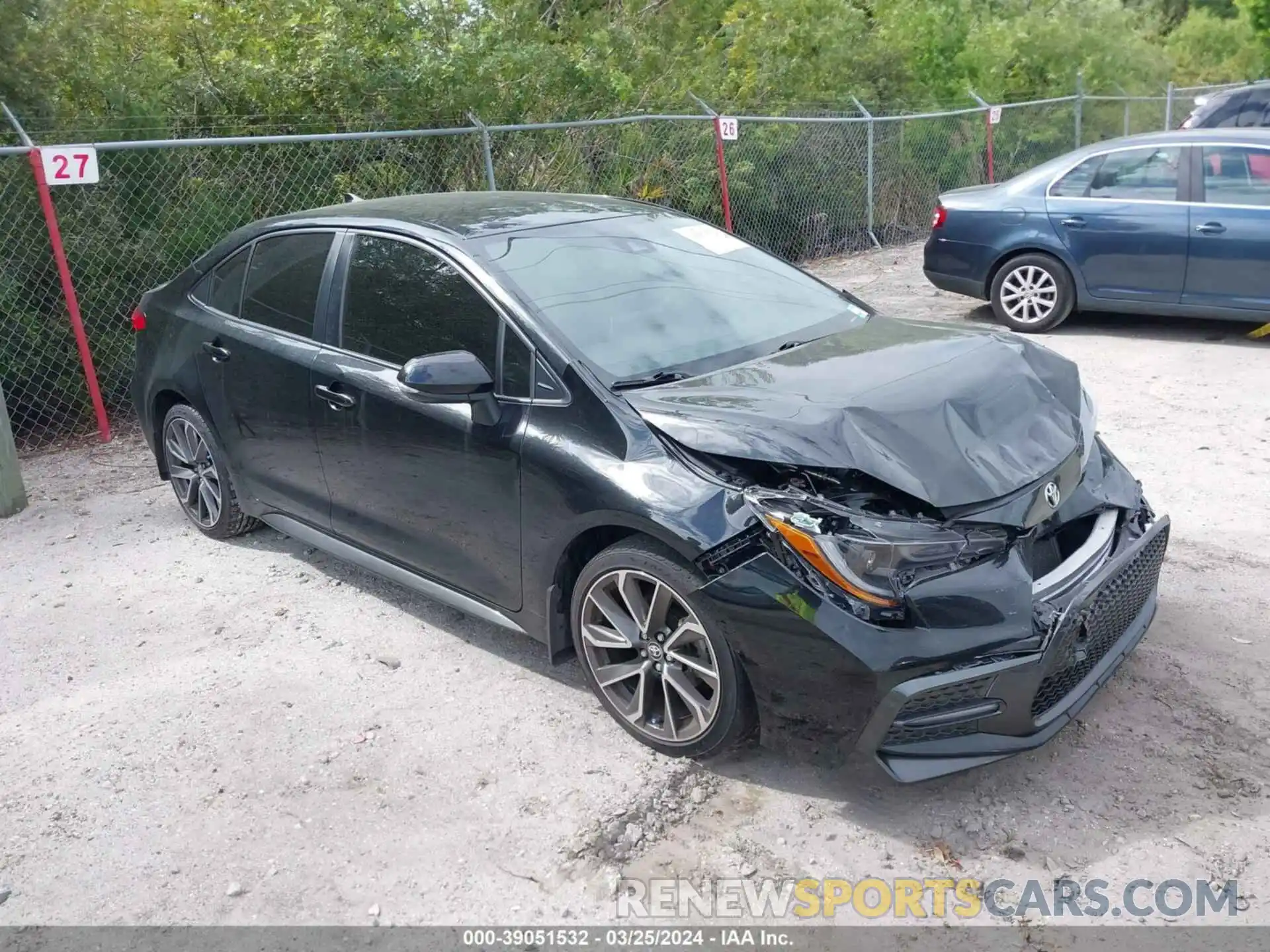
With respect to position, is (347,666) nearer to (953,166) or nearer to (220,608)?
(220,608)

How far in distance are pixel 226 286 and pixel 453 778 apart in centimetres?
279

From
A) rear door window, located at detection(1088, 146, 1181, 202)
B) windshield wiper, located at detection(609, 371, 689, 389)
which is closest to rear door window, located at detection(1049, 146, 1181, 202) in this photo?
rear door window, located at detection(1088, 146, 1181, 202)

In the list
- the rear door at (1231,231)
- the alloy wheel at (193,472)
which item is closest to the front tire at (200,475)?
the alloy wheel at (193,472)

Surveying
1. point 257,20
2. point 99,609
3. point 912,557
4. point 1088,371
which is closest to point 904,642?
point 912,557

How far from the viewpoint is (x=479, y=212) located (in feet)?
15.0

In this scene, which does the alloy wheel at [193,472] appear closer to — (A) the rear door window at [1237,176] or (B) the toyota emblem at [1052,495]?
(B) the toyota emblem at [1052,495]

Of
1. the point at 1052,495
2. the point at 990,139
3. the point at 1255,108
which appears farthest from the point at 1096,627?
the point at 990,139

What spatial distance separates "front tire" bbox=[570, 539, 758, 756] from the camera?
335 cm

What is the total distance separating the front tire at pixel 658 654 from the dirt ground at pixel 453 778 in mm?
137

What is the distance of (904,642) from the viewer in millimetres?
3072

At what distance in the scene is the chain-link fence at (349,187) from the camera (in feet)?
25.2

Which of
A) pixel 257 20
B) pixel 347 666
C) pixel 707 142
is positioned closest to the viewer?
pixel 347 666

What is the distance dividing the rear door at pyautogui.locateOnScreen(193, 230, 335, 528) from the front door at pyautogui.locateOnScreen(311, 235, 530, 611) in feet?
0.53

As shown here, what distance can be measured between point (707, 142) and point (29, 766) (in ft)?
32.3
